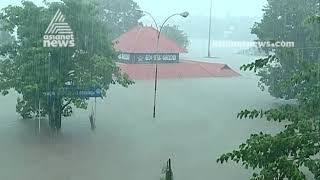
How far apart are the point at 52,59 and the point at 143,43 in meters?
20.5

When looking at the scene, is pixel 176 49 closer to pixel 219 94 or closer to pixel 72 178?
pixel 219 94

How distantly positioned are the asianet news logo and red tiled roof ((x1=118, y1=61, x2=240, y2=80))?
15856mm

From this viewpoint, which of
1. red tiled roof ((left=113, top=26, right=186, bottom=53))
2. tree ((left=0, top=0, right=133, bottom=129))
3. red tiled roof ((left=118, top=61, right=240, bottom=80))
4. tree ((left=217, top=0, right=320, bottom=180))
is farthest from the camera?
red tiled roof ((left=113, top=26, right=186, bottom=53))

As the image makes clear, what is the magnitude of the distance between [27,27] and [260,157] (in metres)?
9.60

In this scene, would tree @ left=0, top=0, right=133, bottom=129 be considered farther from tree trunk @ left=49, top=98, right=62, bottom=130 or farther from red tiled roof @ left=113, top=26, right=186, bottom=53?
red tiled roof @ left=113, top=26, right=186, bottom=53

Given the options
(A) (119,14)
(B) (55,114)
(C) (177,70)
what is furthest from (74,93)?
(A) (119,14)

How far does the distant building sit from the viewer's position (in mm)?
31562

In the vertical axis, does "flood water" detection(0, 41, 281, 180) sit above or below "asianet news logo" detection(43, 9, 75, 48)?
below

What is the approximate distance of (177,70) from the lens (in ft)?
102

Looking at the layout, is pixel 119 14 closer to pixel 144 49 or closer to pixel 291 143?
pixel 144 49

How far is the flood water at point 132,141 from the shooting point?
1031 centimetres

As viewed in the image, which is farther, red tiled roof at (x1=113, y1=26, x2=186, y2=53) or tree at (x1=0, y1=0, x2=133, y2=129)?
red tiled roof at (x1=113, y1=26, x2=186, y2=53)

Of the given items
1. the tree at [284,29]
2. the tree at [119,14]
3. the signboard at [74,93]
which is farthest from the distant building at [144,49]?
the signboard at [74,93]

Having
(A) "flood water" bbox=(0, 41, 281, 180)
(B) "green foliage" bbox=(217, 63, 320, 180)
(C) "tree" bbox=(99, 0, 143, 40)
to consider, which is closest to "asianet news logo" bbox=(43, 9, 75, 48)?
(A) "flood water" bbox=(0, 41, 281, 180)
